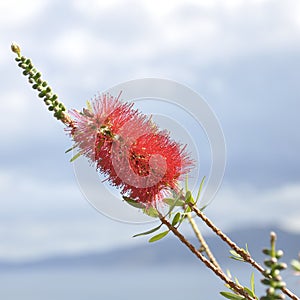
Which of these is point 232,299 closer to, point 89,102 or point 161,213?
point 161,213

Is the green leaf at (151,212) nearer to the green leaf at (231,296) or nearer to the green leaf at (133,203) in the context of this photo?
the green leaf at (133,203)

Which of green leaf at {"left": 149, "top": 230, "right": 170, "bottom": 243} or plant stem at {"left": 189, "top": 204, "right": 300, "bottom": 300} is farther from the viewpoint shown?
green leaf at {"left": 149, "top": 230, "right": 170, "bottom": 243}

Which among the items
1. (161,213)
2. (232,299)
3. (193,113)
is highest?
(193,113)

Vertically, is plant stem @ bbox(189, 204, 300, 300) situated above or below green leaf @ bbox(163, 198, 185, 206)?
below

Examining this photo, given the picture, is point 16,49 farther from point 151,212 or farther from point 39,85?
point 151,212

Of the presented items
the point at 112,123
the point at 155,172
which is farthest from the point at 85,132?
the point at 155,172

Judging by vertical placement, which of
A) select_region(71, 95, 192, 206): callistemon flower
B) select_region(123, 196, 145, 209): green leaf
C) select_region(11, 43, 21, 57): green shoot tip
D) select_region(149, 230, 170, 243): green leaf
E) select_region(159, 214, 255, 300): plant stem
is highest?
select_region(11, 43, 21, 57): green shoot tip

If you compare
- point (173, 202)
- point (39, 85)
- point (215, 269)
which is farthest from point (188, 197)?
point (39, 85)

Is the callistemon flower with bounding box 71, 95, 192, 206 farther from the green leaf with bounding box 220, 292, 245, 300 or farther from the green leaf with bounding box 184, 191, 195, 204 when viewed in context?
the green leaf with bounding box 220, 292, 245, 300

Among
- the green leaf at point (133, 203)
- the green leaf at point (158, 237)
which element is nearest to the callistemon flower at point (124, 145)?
the green leaf at point (133, 203)

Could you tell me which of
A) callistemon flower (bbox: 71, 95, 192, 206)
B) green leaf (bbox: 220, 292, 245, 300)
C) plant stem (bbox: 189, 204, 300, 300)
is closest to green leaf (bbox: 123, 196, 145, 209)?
callistemon flower (bbox: 71, 95, 192, 206)
